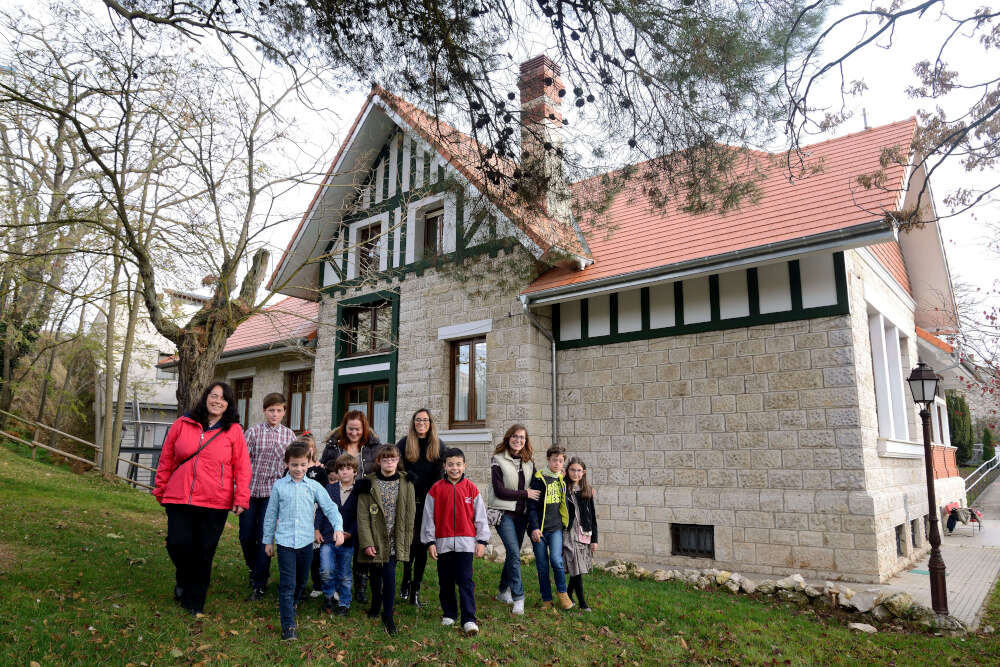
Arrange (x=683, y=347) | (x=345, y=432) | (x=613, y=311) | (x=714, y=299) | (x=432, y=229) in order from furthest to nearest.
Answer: (x=432, y=229) < (x=613, y=311) < (x=683, y=347) < (x=714, y=299) < (x=345, y=432)

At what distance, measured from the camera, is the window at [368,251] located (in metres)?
13.5

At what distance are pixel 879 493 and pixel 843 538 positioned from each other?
903 millimetres

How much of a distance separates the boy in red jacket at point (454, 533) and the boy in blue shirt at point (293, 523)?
31.2 inches

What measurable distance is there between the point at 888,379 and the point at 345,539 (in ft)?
30.6

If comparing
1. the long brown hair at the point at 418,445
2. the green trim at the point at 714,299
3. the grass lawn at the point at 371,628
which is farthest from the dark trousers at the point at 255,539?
the green trim at the point at 714,299

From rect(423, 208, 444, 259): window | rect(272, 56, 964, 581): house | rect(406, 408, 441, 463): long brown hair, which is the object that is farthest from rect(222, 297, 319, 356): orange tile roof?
rect(406, 408, 441, 463): long brown hair

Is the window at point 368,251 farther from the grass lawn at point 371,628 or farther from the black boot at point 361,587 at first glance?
the black boot at point 361,587

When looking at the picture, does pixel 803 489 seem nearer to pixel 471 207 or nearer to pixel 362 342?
pixel 471 207

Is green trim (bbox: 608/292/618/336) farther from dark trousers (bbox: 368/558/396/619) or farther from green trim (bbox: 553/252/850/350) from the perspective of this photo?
dark trousers (bbox: 368/558/396/619)

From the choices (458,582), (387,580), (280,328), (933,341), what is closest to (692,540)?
(458,582)

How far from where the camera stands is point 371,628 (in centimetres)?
538

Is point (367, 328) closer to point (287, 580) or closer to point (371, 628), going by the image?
point (371, 628)

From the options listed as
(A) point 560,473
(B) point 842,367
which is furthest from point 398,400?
(B) point 842,367

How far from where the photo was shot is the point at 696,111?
5766 millimetres
